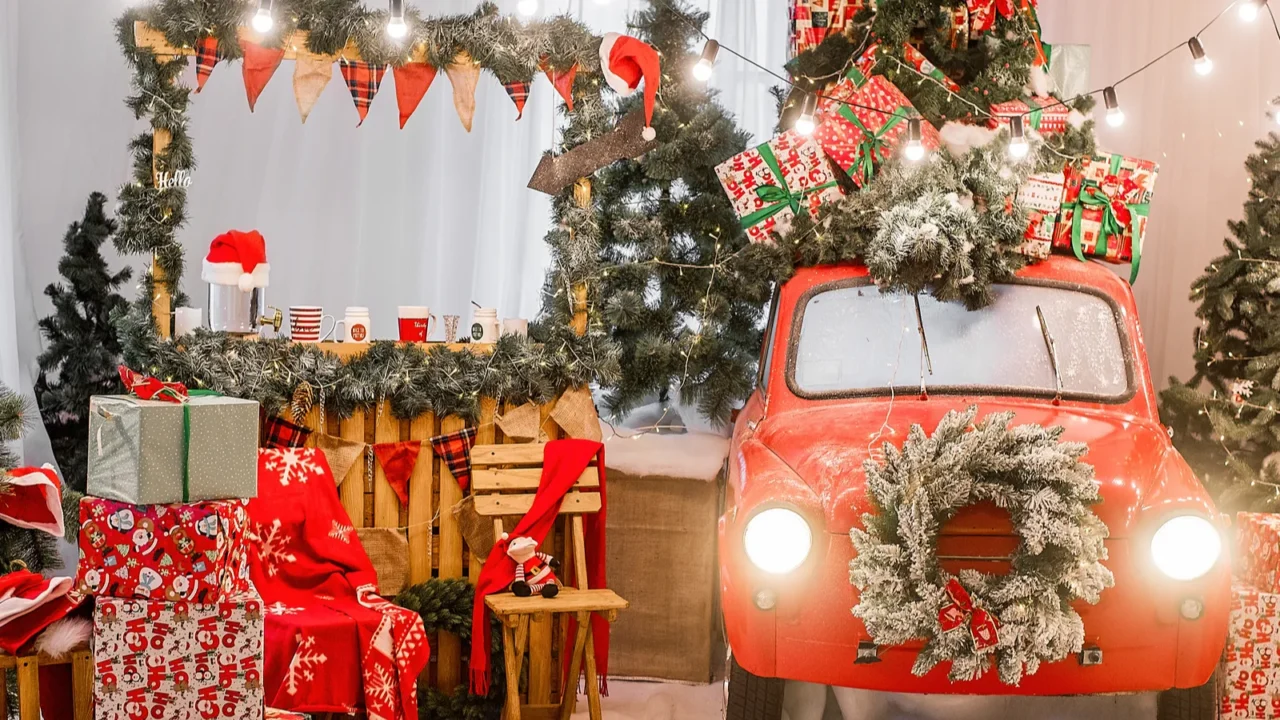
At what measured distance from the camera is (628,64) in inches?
194

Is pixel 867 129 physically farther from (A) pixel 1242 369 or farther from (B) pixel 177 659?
(B) pixel 177 659

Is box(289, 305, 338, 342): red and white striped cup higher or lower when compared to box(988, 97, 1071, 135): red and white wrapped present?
lower

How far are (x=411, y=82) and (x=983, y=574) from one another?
9.48ft

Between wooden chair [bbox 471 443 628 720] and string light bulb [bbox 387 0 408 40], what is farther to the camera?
wooden chair [bbox 471 443 628 720]

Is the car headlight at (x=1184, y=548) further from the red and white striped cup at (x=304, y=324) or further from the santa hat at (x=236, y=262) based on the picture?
the santa hat at (x=236, y=262)

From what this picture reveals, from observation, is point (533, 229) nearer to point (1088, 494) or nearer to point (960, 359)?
point (960, 359)

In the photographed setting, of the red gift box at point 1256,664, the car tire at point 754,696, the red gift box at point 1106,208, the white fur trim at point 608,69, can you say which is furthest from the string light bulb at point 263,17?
the red gift box at point 1256,664

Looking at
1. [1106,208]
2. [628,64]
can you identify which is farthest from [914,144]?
[628,64]

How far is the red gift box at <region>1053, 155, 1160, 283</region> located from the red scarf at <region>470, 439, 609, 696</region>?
223cm

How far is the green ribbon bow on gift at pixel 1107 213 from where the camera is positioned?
524 cm

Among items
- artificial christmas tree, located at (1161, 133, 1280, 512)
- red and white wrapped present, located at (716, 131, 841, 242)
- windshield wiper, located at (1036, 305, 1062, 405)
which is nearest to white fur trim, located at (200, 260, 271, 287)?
red and white wrapped present, located at (716, 131, 841, 242)

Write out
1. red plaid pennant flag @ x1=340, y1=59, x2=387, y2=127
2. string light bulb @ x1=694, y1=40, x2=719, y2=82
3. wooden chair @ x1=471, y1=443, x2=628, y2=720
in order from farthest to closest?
1. string light bulb @ x1=694, y1=40, x2=719, y2=82
2. red plaid pennant flag @ x1=340, y1=59, x2=387, y2=127
3. wooden chair @ x1=471, y1=443, x2=628, y2=720

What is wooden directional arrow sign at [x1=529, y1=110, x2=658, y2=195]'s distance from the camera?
4969mm

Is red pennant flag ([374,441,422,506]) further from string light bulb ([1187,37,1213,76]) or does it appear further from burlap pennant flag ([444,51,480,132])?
string light bulb ([1187,37,1213,76])
